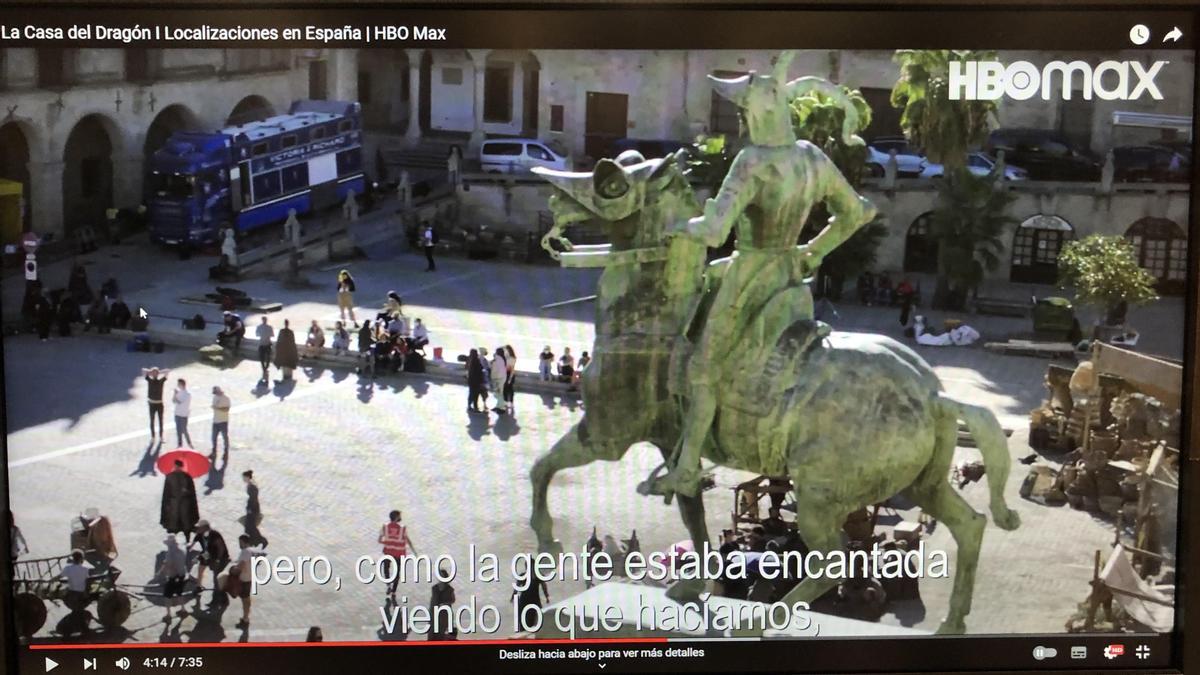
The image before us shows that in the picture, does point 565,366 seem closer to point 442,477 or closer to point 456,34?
point 442,477

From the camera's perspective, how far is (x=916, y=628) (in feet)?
34.4

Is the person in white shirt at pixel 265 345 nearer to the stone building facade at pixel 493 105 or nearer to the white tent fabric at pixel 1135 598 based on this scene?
the stone building facade at pixel 493 105

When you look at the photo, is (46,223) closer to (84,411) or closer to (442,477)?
(84,411)

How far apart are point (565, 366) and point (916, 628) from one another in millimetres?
1760

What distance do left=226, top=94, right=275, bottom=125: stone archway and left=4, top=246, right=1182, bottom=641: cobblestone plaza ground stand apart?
60cm

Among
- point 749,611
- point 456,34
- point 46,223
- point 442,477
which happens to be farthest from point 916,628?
point 46,223

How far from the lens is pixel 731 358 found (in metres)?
10.6

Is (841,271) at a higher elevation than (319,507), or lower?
higher

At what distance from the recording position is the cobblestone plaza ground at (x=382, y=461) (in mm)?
10406

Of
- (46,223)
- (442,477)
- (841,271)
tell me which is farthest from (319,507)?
(841,271)

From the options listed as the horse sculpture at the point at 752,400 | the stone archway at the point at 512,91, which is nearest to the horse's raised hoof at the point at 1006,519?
the horse sculpture at the point at 752,400

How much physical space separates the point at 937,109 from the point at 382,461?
261 cm

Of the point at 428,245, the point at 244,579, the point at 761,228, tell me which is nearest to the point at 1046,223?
the point at 761,228

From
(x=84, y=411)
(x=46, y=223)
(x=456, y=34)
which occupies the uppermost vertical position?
(x=456, y=34)
